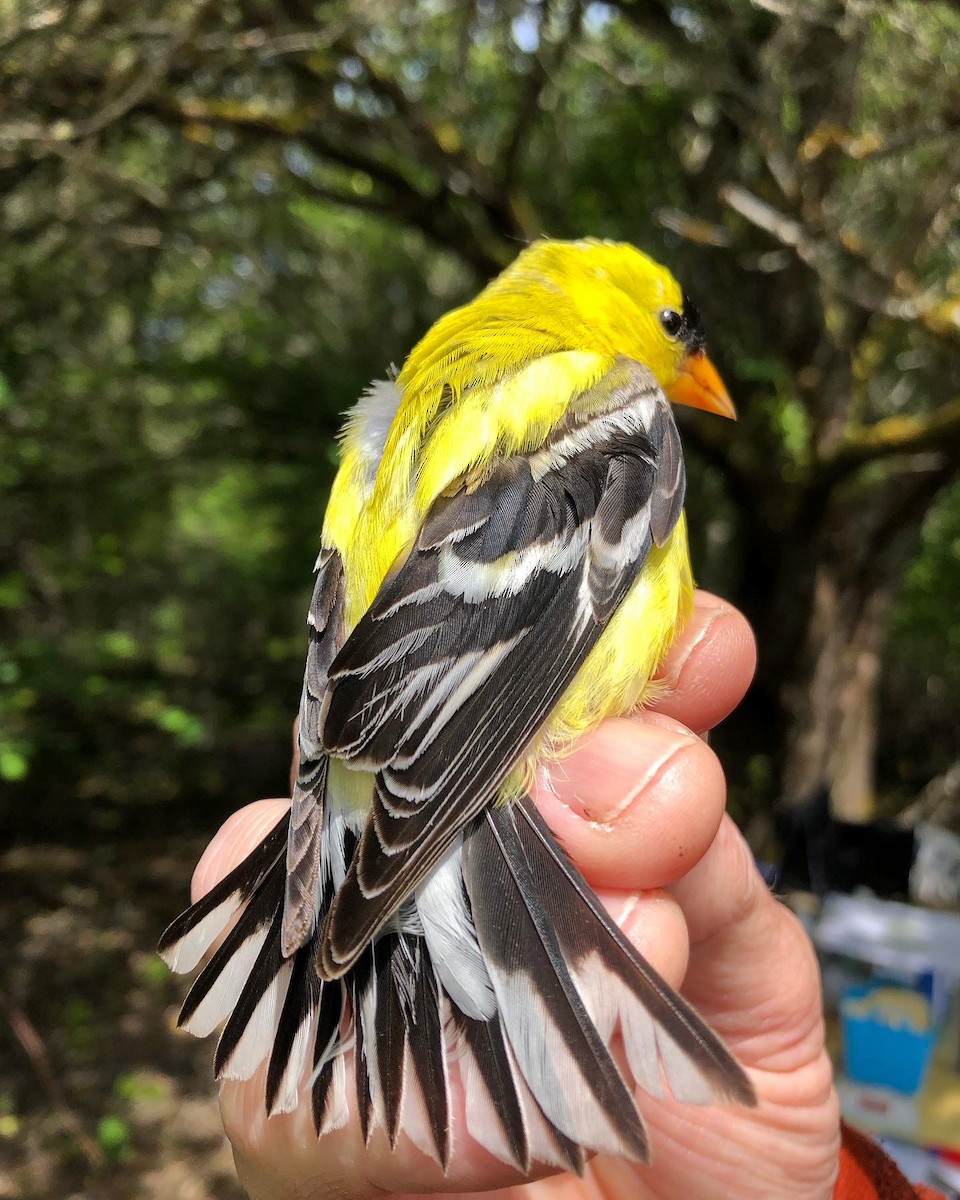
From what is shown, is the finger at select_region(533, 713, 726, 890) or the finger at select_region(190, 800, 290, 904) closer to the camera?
the finger at select_region(533, 713, 726, 890)

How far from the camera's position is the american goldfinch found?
1084mm

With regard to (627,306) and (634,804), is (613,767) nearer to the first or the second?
(634,804)

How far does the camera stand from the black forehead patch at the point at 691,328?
7.57 feet

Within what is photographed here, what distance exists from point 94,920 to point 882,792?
5636 millimetres

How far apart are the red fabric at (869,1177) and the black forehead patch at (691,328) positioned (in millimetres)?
1926

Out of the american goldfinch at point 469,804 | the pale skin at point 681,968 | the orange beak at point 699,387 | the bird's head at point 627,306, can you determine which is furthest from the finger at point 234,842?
the orange beak at point 699,387

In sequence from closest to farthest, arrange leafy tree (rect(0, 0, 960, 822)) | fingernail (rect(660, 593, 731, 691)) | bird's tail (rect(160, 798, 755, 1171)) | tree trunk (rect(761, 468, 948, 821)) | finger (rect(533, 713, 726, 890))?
bird's tail (rect(160, 798, 755, 1171)), finger (rect(533, 713, 726, 890)), fingernail (rect(660, 593, 731, 691)), leafy tree (rect(0, 0, 960, 822)), tree trunk (rect(761, 468, 948, 821))

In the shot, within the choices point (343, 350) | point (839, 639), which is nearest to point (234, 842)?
point (839, 639)

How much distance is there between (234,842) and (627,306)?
1.56 metres

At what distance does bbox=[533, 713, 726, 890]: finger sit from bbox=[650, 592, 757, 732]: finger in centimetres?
24

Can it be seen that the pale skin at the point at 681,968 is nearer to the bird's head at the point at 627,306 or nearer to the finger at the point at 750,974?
the finger at the point at 750,974

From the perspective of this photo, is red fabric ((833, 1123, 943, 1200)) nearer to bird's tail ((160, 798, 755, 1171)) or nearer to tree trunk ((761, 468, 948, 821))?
bird's tail ((160, 798, 755, 1171))

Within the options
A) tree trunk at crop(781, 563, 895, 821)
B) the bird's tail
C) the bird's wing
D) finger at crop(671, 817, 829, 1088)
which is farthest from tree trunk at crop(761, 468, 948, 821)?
the bird's tail

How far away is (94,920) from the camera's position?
16.7 feet
